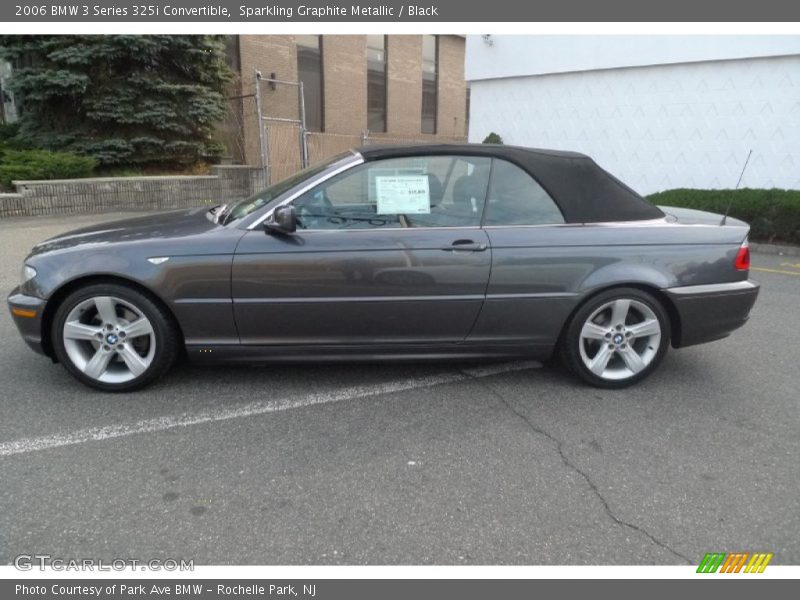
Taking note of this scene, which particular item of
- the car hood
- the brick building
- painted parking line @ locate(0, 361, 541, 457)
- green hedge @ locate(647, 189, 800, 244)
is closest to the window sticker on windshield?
the car hood

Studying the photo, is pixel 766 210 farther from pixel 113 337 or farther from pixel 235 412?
pixel 113 337

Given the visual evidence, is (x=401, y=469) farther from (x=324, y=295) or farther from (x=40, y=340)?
(x=40, y=340)

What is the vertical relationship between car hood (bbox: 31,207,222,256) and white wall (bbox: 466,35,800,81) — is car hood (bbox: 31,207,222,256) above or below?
below

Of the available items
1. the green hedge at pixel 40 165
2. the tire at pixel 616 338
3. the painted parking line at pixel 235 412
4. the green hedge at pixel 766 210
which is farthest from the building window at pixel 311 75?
the tire at pixel 616 338

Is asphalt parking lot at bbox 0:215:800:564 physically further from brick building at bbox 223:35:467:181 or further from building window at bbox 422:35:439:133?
building window at bbox 422:35:439:133

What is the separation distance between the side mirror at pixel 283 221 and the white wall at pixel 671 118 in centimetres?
1076

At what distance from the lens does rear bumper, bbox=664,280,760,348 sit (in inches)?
143

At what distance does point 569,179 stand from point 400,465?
2.17 metres

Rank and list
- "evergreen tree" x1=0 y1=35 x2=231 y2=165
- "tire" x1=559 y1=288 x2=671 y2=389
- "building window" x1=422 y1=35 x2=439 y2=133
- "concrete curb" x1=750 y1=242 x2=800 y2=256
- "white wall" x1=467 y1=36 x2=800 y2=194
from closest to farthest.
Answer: "tire" x1=559 y1=288 x2=671 y2=389 → "concrete curb" x1=750 y1=242 x2=800 y2=256 → "white wall" x1=467 y1=36 x2=800 y2=194 → "evergreen tree" x1=0 y1=35 x2=231 y2=165 → "building window" x1=422 y1=35 x2=439 y2=133

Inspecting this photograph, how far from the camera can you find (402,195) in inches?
139

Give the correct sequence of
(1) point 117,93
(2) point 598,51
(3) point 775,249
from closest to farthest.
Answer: (3) point 775,249
(1) point 117,93
(2) point 598,51

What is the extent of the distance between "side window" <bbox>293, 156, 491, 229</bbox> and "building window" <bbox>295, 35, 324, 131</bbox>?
16397 millimetres

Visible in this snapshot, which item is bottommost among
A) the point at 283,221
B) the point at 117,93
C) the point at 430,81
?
the point at 283,221

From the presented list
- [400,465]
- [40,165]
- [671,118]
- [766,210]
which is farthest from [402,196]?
[671,118]
